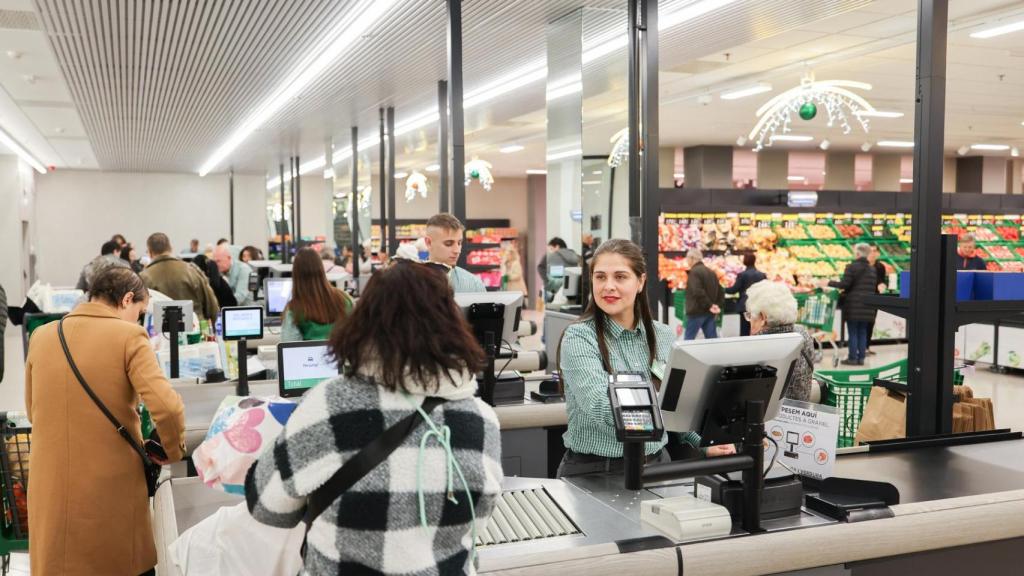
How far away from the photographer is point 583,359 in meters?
2.68

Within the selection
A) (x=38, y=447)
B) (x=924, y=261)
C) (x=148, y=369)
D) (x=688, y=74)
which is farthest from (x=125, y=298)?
(x=688, y=74)

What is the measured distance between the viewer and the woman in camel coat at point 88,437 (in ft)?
10.1

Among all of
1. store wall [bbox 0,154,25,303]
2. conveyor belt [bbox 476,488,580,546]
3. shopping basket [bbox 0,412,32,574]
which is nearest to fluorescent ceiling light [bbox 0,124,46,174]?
store wall [bbox 0,154,25,303]

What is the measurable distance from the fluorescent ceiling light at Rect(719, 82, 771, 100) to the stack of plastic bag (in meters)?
10.3

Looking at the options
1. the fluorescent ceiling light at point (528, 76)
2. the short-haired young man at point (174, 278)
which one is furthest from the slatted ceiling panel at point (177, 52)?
the short-haired young man at point (174, 278)

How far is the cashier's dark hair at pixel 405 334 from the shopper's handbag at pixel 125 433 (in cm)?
192

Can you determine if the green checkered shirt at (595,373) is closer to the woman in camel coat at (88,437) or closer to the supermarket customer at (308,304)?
the woman in camel coat at (88,437)

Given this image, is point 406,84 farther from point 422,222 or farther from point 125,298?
point 422,222

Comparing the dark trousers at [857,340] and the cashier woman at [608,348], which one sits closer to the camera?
the cashier woman at [608,348]

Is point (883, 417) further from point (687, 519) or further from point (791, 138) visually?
point (791, 138)

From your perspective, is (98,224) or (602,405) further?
(98,224)

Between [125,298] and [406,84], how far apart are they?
6951 millimetres

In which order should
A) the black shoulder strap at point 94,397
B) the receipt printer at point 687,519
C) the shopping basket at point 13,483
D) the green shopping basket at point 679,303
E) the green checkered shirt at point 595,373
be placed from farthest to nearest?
1. the green shopping basket at point 679,303
2. the shopping basket at point 13,483
3. the black shoulder strap at point 94,397
4. the green checkered shirt at point 595,373
5. the receipt printer at point 687,519

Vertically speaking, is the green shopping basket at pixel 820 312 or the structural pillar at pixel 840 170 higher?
the structural pillar at pixel 840 170
